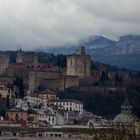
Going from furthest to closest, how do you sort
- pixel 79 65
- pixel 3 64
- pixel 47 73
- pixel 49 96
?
pixel 79 65 < pixel 3 64 < pixel 47 73 < pixel 49 96

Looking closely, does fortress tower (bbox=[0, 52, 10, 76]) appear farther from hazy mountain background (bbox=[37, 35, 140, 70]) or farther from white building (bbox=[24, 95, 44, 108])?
hazy mountain background (bbox=[37, 35, 140, 70])

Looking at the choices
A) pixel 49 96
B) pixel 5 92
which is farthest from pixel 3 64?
pixel 5 92

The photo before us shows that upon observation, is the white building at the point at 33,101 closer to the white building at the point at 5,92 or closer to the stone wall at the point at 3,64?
the white building at the point at 5,92

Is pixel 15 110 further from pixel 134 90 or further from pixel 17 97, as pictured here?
pixel 134 90

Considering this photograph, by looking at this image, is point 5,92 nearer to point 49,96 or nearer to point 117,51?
point 49,96

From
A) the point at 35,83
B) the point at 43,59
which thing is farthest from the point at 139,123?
the point at 43,59

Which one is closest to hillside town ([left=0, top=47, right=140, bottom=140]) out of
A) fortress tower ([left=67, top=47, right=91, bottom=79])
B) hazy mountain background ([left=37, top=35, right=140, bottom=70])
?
fortress tower ([left=67, top=47, right=91, bottom=79])

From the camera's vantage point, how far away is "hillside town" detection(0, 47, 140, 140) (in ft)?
183

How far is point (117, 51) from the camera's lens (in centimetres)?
15662

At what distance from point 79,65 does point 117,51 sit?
80.3 meters

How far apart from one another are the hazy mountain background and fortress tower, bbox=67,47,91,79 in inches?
1455

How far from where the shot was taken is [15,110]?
59.3 m

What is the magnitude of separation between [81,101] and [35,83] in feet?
20.5

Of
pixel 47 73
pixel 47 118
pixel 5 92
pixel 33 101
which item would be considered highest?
pixel 47 73
